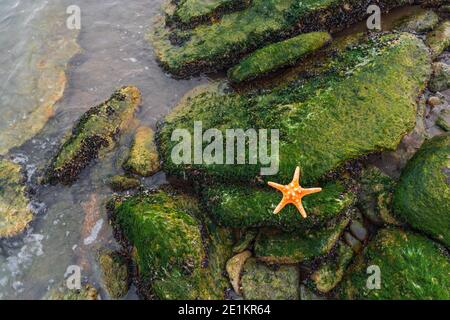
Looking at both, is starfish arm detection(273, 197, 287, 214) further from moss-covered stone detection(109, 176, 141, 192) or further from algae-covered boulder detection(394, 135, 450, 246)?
moss-covered stone detection(109, 176, 141, 192)

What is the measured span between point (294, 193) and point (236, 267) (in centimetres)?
171

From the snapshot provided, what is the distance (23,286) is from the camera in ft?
24.7

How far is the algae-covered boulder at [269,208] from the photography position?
7.14m

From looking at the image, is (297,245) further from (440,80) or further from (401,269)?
(440,80)

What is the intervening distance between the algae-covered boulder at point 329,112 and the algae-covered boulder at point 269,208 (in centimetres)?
33

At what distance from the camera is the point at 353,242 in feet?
24.3

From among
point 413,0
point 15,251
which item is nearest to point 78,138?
point 15,251

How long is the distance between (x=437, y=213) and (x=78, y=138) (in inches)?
282

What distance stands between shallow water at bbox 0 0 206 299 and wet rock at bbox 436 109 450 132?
5.37 metres

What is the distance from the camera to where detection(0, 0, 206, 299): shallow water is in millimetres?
7797

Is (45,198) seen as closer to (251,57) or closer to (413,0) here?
(251,57)

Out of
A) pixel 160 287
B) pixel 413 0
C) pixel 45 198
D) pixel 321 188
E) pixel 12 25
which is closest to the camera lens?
pixel 160 287

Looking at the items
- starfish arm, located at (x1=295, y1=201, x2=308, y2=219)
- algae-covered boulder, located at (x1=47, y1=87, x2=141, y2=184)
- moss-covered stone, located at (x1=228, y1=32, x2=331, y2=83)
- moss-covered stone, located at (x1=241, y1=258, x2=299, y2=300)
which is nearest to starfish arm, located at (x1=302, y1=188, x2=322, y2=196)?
starfish arm, located at (x1=295, y1=201, x2=308, y2=219)

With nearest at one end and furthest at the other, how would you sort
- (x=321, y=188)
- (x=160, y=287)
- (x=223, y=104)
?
(x=160, y=287) → (x=321, y=188) → (x=223, y=104)
